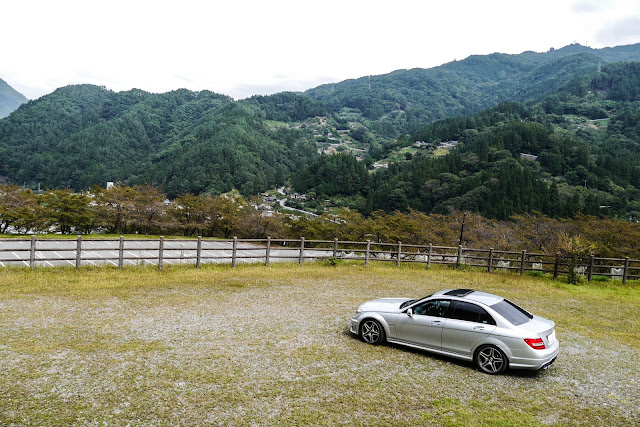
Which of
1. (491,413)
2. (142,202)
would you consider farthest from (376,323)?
(142,202)

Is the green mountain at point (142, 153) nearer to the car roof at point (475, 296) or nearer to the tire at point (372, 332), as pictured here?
the tire at point (372, 332)

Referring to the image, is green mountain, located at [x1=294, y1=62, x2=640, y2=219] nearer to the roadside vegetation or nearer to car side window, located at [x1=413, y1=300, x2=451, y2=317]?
the roadside vegetation

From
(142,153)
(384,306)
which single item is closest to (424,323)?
(384,306)

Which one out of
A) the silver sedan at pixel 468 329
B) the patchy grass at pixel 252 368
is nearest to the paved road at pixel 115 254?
the patchy grass at pixel 252 368

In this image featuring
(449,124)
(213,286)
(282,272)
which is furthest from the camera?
(449,124)

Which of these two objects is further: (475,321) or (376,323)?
(376,323)

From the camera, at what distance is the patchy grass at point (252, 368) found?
5516mm

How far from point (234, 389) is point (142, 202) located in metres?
29.5

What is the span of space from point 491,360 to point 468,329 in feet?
2.13

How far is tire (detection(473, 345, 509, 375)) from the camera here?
7113 mm

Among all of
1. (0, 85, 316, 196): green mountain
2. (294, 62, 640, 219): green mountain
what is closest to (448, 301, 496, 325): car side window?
(294, 62, 640, 219): green mountain

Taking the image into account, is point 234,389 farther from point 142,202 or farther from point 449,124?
point 449,124

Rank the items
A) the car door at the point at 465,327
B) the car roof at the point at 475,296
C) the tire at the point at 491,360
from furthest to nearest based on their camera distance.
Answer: the car roof at the point at 475,296 → the car door at the point at 465,327 → the tire at the point at 491,360

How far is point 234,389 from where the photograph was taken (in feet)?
20.0
